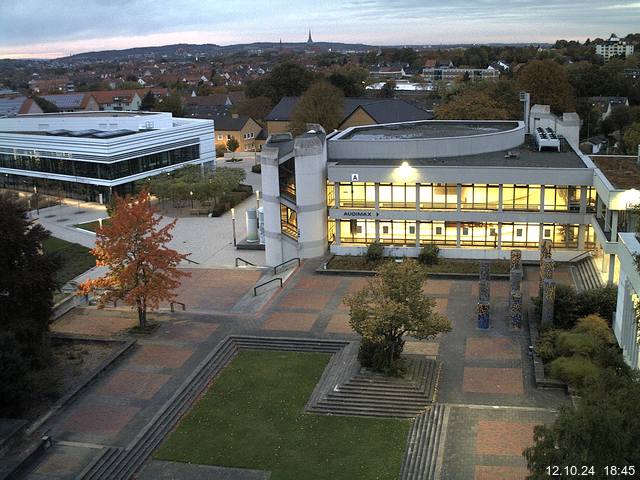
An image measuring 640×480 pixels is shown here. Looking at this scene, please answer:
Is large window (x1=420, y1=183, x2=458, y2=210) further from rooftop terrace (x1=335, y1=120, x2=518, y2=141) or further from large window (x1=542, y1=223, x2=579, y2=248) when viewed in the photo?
rooftop terrace (x1=335, y1=120, x2=518, y2=141)

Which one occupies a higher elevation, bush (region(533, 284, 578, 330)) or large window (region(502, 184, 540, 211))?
large window (region(502, 184, 540, 211))

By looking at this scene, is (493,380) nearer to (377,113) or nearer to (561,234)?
(561,234)

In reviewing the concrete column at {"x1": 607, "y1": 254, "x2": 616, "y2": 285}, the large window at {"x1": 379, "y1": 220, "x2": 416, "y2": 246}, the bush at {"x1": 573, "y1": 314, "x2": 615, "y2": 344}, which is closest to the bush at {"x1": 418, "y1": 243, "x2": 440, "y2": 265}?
the large window at {"x1": 379, "y1": 220, "x2": 416, "y2": 246}

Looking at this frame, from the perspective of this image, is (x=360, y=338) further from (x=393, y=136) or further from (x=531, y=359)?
(x=393, y=136)

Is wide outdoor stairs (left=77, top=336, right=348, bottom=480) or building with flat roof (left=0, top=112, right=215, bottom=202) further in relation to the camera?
building with flat roof (left=0, top=112, right=215, bottom=202)

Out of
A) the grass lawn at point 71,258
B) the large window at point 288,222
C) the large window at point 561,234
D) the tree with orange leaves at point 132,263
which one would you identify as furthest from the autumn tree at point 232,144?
the tree with orange leaves at point 132,263

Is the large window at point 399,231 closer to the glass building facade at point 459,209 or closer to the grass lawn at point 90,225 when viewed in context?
the glass building facade at point 459,209

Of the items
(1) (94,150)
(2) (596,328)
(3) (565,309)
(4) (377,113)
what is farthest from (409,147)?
(4) (377,113)
